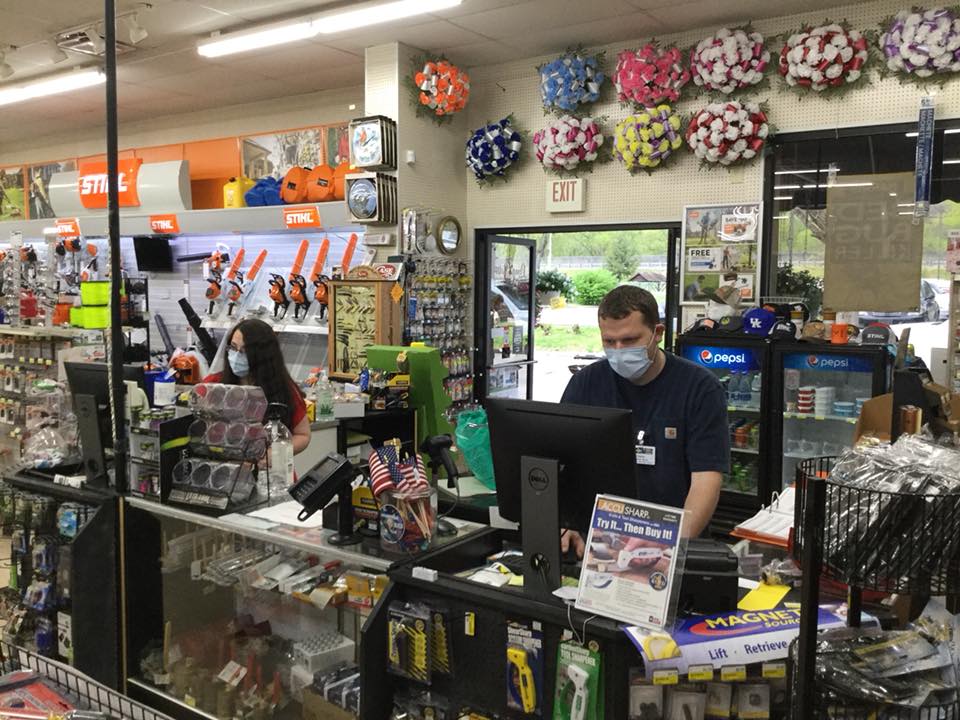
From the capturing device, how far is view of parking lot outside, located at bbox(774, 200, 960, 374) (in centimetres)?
555

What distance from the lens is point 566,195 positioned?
22.5 feet

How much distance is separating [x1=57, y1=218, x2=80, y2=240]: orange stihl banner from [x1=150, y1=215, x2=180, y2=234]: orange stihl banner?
1.51m

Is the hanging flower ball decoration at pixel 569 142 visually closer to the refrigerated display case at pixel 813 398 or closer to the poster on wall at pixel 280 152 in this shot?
the refrigerated display case at pixel 813 398

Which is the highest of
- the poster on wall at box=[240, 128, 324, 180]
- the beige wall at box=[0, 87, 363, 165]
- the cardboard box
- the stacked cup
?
the beige wall at box=[0, 87, 363, 165]

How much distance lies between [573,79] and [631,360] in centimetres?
421

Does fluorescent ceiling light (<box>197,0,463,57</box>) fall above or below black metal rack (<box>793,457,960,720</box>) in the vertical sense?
above

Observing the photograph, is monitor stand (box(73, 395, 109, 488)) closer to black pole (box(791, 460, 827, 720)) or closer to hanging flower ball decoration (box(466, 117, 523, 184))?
black pole (box(791, 460, 827, 720))

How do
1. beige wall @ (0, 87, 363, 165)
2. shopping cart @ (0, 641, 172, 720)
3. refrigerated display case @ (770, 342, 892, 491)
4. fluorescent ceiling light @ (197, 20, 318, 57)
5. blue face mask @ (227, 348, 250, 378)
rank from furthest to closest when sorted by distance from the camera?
beige wall @ (0, 87, 363, 165) < fluorescent ceiling light @ (197, 20, 318, 57) < refrigerated display case @ (770, 342, 892, 491) < blue face mask @ (227, 348, 250, 378) < shopping cart @ (0, 641, 172, 720)

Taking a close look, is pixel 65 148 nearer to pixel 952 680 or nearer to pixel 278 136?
pixel 278 136

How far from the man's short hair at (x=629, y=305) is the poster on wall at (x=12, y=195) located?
1104cm

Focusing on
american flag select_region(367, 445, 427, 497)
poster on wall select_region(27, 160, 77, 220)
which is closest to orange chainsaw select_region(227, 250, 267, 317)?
poster on wall select_region(27, 160, 77, 220)

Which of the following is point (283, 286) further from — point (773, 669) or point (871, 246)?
point (773, 669)

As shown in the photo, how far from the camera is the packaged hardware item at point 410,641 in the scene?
6.85ft

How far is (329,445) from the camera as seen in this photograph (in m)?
5.40
